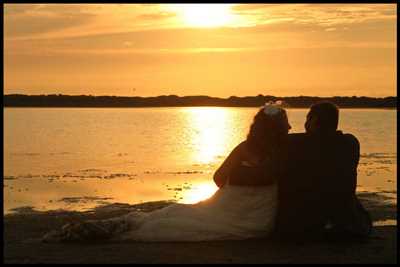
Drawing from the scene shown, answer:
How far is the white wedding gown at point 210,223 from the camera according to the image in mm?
8500

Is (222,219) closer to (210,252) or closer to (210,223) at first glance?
(210,223)

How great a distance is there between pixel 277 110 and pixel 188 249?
5.21 feet

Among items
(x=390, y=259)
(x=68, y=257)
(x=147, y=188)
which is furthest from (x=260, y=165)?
(x=147, y=188)

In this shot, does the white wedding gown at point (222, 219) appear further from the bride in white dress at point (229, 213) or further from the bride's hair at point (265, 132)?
the bride's hair at point (265, 132)

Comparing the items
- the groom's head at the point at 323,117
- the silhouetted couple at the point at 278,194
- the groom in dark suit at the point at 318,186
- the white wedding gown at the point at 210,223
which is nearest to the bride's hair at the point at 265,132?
the silhouetted couple at the point at 278,194

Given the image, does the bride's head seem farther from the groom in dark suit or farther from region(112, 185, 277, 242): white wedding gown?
region(112, 185, 277, 242): white wedding gown

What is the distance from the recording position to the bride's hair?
815 centimetres

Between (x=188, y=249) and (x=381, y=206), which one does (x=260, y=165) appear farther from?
(x=381, y=206)

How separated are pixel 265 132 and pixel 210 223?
3.74ft

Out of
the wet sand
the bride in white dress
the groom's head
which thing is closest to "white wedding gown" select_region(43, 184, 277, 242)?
the bride in white dress

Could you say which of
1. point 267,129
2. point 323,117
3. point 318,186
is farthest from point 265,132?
point 318,186

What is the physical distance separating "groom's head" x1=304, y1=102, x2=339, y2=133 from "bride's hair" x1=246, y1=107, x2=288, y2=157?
11.9 inches

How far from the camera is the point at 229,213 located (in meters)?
8.56

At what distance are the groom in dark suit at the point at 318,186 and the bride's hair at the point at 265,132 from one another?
7.1 inches
